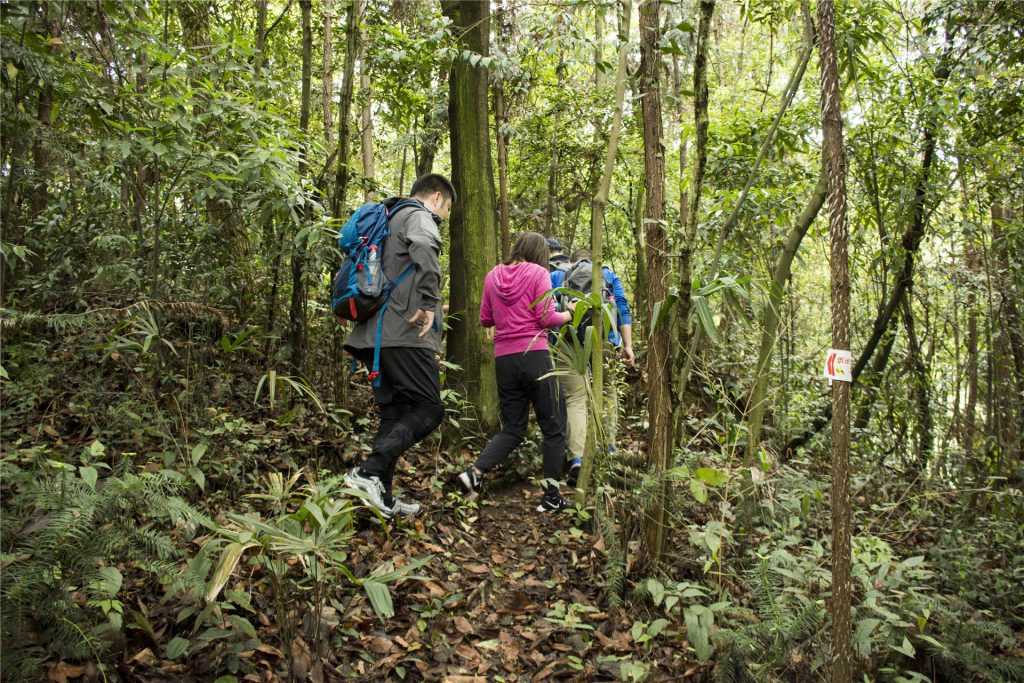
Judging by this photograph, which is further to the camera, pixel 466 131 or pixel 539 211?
pixel 539 211

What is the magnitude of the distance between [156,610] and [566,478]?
3354 mm

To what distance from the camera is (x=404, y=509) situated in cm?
411

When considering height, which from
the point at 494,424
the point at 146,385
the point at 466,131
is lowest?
the point at 494,424

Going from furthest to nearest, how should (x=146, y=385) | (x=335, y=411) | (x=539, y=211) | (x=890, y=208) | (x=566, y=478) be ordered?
(x=539, y=211), (x=890, y=208), (x=566, y=478), (x=335, y=411), (x=146, y=385)

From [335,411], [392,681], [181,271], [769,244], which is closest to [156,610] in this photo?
[392,681]

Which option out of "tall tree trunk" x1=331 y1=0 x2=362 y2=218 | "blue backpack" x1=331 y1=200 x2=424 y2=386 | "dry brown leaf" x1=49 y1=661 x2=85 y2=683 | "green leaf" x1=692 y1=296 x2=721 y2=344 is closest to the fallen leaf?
"blue backpack" x1=331 y1=200 x2=424 y2=386

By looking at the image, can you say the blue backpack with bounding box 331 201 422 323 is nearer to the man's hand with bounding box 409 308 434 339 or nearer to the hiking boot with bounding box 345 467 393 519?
the man's hand with bounding box 409 308 434 339

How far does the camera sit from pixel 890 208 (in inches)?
245

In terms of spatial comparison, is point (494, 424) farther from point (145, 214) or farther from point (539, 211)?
point (539, 211)

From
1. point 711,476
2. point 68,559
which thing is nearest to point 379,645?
point 68,559

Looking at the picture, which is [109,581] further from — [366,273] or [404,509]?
[366,273]

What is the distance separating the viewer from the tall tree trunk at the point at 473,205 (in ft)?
18.0

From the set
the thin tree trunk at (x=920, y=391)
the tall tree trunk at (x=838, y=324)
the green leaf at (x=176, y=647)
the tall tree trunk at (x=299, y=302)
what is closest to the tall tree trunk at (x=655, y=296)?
the tall tree trunk at (x=838, y=324)

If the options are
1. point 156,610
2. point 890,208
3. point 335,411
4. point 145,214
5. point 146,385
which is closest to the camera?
point 156,610
